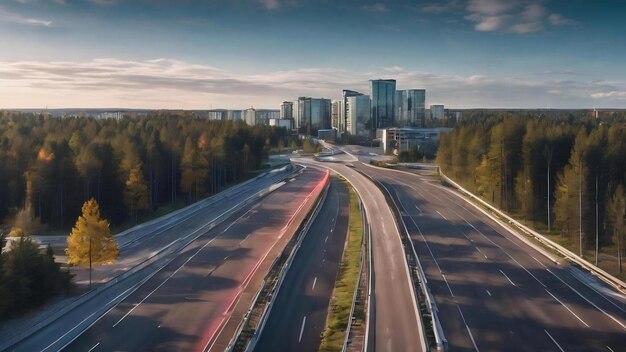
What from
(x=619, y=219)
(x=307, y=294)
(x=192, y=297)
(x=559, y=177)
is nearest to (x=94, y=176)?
(x=192, y=297)

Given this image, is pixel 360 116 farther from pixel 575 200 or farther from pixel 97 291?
pixel 97 291

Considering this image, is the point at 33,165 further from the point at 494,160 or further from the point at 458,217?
the point at 494,160

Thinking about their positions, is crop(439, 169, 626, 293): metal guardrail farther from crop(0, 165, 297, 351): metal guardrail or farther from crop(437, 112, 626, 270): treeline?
crop(0, 165, 297, 351): metal guardrail

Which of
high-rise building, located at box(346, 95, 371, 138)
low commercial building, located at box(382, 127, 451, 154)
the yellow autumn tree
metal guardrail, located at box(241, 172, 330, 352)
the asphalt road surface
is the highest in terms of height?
high-rise building, located at box(346, 95, 371, 138)

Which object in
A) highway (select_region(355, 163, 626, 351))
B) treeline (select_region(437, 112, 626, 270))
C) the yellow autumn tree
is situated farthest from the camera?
treeline (select_region(437, 112, 626, 270))

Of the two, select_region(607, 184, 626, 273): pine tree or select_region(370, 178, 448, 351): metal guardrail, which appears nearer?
select_region(370, 178, 448, 351): metal guardrail

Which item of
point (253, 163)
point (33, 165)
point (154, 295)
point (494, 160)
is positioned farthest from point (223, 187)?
point (154, 295)

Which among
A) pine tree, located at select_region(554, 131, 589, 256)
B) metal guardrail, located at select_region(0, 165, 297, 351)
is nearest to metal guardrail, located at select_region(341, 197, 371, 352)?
metal guardrail, located at select_region(0, 165, 297, 351)
